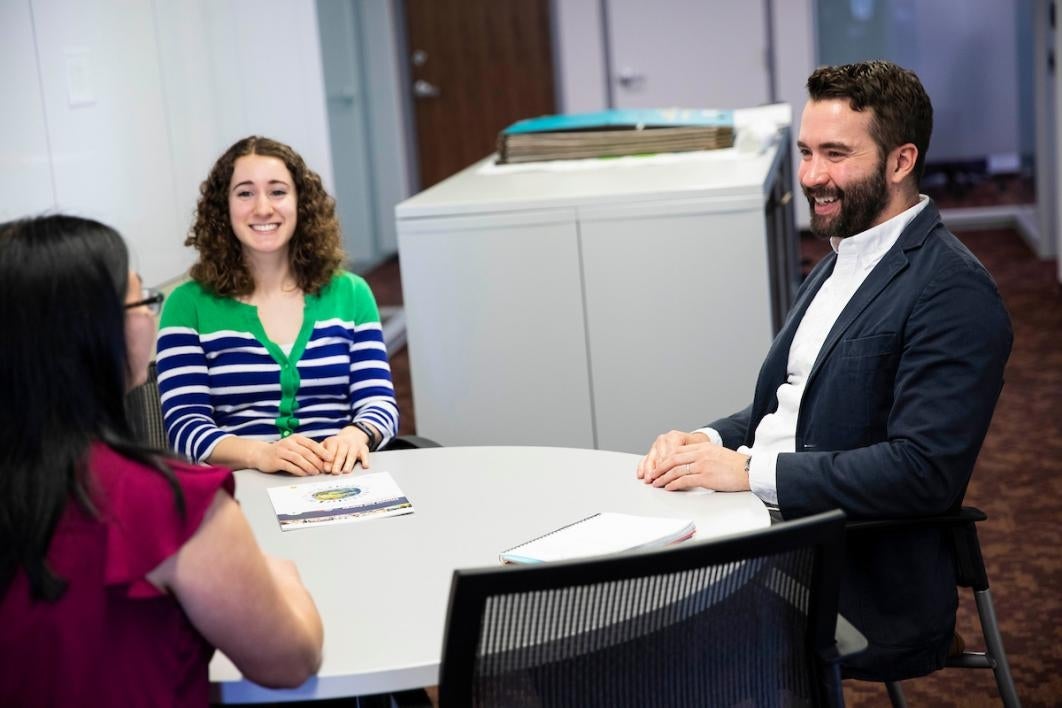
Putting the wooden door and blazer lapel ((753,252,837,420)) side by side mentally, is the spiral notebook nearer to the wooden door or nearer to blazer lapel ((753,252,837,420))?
blazer lapel ((753,252,837,420))

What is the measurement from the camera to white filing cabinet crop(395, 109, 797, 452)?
10.4 ft

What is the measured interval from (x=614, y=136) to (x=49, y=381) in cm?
301

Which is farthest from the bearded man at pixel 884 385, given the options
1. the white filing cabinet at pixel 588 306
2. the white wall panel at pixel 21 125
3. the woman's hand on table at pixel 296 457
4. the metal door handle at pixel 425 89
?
the metal door handle at pixel 425 89

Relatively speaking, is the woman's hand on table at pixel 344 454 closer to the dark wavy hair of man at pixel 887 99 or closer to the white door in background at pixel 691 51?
the dark wavy hair of man at pixel 887 99

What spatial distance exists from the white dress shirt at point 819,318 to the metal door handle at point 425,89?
22.4 feet

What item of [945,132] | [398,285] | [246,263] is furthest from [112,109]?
[945,132]

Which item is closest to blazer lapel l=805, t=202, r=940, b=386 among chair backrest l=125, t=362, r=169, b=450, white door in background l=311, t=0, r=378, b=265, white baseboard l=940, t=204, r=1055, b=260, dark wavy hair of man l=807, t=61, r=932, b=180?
dark wavy hair of man l=807, t=61, r=932, b=180

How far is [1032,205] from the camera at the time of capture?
796 cm

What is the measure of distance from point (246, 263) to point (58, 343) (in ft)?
4.52

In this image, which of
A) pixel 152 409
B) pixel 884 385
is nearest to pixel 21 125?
pixel 152 409

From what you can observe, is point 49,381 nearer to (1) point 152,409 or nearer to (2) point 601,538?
(2) point 601,538

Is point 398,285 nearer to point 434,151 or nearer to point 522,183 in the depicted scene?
point 434,151

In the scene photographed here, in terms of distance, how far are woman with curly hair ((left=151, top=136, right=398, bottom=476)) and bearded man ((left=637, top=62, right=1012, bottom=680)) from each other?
0.79 meters

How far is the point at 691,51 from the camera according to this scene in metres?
8.36
